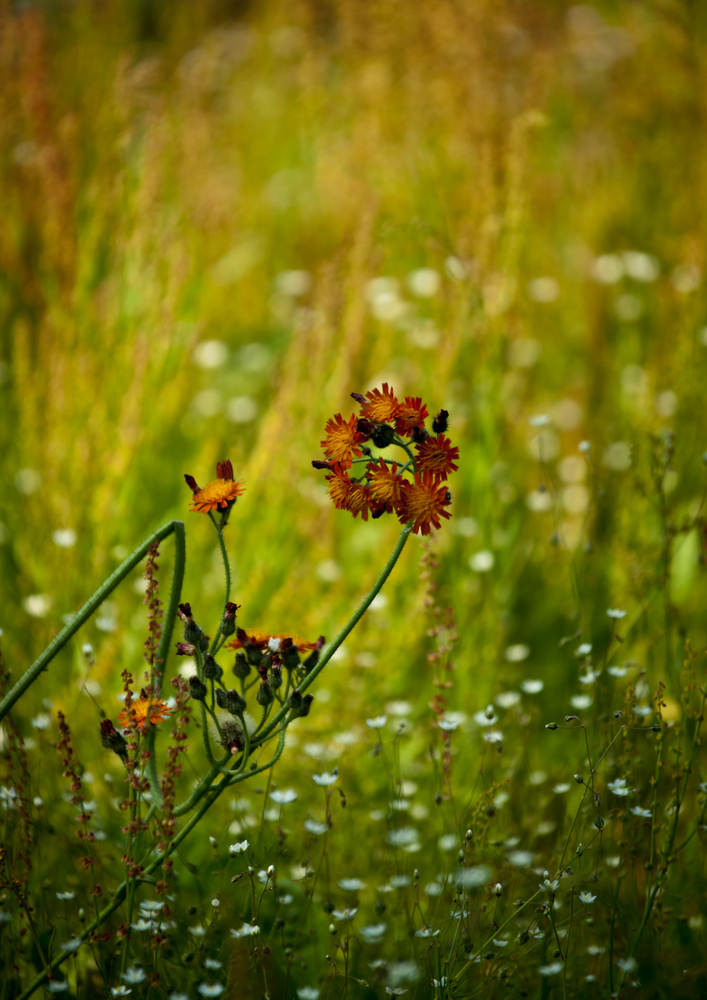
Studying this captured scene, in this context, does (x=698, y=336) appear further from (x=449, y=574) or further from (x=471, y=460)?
(x=449, y=574)

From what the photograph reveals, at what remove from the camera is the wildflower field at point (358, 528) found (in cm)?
111

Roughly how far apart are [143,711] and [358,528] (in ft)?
4.78

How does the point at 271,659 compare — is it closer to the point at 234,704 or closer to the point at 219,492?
the point at 234,704

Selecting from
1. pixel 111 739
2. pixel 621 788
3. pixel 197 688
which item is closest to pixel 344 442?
pixel 197 688

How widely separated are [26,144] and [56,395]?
1.22m

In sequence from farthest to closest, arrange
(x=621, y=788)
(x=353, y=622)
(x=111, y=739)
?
(x=621, y=788), (x=111, y=739), (x=353, y=622)

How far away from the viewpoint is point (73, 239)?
226cm

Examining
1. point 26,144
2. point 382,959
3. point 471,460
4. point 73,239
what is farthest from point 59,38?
point 382,959

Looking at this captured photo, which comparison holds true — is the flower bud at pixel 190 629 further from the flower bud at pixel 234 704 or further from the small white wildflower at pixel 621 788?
the small white wildflower at pixel 621 788

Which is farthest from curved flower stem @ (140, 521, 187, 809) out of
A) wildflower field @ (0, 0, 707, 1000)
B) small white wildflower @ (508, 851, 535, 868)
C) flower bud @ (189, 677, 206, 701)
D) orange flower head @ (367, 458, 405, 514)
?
small white wildflower @ (508, 851, 535, 868)

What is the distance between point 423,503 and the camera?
942 mm

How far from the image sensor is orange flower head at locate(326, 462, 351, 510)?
95 cm

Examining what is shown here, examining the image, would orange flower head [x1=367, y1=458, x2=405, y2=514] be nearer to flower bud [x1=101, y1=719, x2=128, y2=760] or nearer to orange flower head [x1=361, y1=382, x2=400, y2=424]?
orange flower head [x1=361, y1=382, x2=400, y2=424]

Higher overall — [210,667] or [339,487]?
[339,487]
